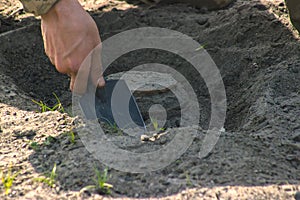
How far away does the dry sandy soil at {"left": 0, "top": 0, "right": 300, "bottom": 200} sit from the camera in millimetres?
1952

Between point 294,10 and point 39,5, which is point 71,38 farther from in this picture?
point 294,10

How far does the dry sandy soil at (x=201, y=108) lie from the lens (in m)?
1.95

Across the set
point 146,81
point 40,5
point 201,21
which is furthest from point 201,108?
point 40,5

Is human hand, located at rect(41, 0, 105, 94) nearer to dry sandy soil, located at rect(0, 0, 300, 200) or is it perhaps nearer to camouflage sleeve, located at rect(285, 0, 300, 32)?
dry sandy soil, located at rect(0, 0, 300, 200)

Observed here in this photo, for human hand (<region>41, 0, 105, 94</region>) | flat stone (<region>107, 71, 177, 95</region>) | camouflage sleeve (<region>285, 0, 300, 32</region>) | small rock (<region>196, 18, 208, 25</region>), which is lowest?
flat stone (<region>107, 71, 177, 95</region>)

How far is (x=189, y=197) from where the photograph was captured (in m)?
1.87

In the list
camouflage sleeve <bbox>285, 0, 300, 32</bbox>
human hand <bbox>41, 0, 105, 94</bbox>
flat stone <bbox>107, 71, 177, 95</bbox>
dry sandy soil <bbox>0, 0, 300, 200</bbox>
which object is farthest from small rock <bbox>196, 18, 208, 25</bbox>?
human hand <bbox>41, 0, 105, 94</bbox>

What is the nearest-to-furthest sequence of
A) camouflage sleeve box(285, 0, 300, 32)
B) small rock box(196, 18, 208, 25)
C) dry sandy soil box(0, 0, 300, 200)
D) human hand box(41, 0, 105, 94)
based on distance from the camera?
dry sandy soil box(0, 0, 300, 200)
human hand box(41, 0, 105, 94)
camouflage sleeve box(285, 0, 300, 32)
small rock box(196, 18, 208, 25)

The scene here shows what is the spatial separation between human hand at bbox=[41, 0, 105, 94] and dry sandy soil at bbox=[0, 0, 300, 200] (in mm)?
273

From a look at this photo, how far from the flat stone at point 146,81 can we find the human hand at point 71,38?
0.69m

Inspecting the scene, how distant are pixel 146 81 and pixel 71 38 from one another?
0.87 m

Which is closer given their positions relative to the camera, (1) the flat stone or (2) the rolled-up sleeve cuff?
(2) the rolled-up sleeve cuff

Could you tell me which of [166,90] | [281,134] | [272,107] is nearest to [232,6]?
[166,90]

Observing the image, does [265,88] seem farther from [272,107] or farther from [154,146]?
[154,146]
